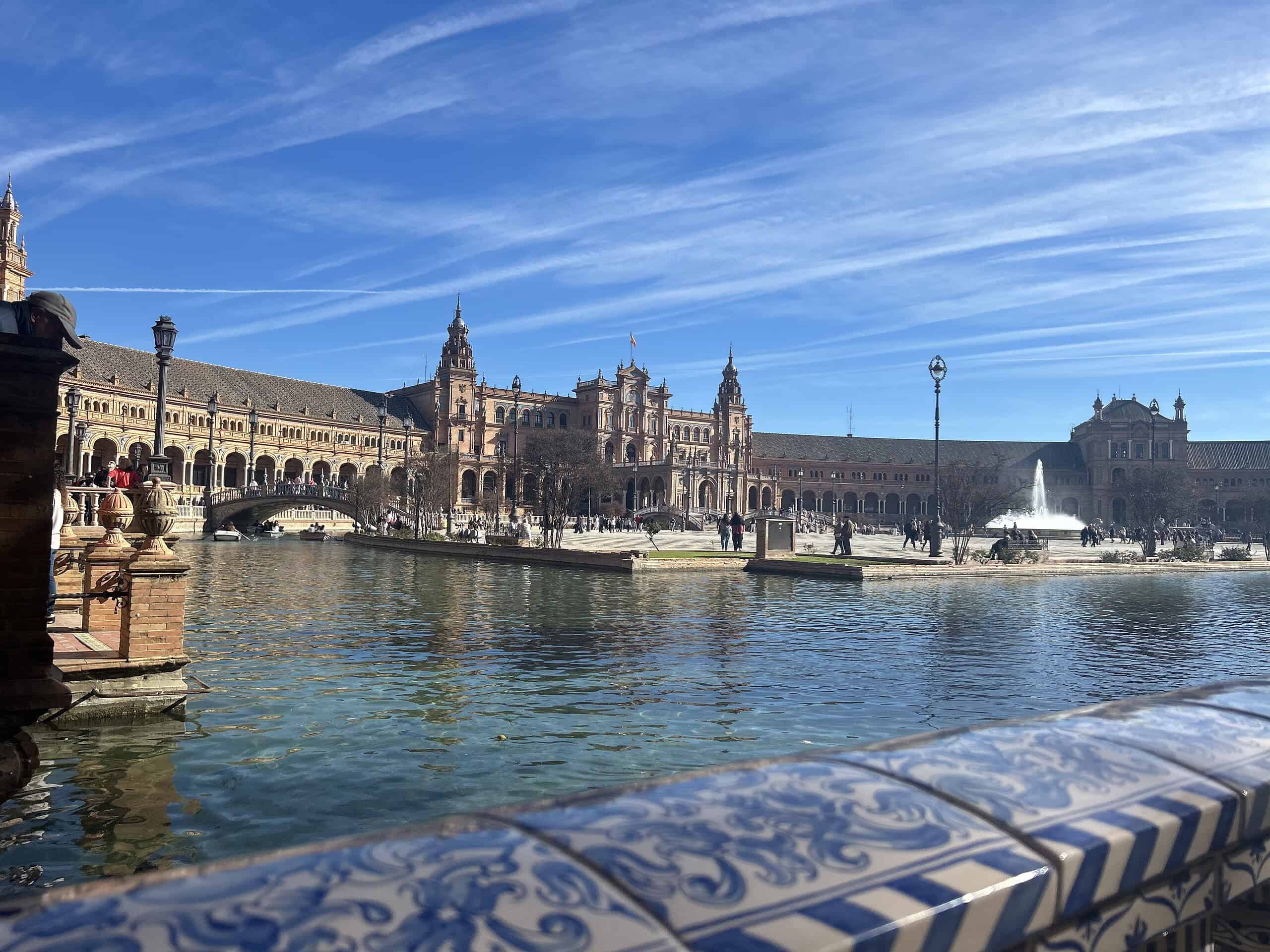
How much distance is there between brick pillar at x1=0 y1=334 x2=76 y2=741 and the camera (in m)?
6.28

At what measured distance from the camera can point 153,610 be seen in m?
9.61

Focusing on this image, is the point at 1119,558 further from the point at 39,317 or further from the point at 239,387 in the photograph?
the point at 239,387

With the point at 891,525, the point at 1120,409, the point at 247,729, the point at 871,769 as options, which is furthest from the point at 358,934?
the point at 1120,409

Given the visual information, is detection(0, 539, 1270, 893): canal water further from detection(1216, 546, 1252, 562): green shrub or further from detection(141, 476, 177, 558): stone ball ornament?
detection(1216, 546, 1252, 562): green shrub

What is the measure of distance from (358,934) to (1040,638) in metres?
16.8

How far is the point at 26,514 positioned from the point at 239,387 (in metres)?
97.7

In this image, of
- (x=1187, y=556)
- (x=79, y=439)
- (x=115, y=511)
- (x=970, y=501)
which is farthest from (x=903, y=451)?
(x=115, y=511)

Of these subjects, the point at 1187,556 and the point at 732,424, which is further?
the point at 732,424

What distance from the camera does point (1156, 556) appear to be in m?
41.1

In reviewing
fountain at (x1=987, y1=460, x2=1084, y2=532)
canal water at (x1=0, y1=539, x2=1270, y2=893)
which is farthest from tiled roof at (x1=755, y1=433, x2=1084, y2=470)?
canal water at (x1=0, y1=539, x2=1270, y2=893)

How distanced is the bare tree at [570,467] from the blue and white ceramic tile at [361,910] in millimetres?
70899

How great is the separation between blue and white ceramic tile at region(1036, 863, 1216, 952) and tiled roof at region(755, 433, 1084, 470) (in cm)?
12874

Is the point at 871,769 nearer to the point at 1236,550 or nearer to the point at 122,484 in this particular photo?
the point at 122,484

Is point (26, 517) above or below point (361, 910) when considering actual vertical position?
above
